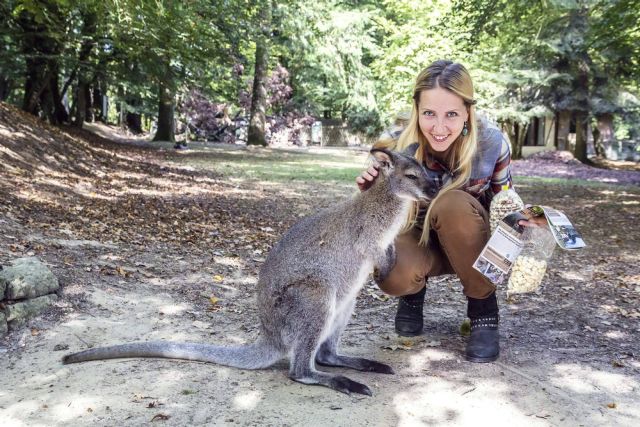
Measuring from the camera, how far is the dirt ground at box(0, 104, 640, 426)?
Result: 242 centimetres

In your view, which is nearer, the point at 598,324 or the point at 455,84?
the point at 455,84

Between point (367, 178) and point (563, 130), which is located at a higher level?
point (563, 130)

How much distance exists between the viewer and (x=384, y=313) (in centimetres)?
393

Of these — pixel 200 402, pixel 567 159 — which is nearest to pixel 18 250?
pixel 200 402

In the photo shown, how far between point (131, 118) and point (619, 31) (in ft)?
69.8

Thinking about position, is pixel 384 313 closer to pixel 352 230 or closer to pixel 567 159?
pixel 352 230

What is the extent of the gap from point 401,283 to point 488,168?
0.75 metres

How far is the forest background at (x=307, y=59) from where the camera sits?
32.2 feet

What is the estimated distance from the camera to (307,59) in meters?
19.4

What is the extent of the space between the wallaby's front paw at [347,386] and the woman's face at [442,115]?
4.10 feet

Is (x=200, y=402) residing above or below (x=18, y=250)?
below

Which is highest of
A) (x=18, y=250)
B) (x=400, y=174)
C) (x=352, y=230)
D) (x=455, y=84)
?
(x=455, y=84)

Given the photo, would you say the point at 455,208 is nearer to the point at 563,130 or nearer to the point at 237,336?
the point at 237,336

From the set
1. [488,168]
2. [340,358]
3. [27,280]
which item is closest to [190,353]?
[340,358]
